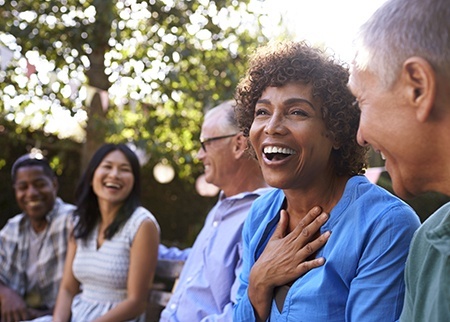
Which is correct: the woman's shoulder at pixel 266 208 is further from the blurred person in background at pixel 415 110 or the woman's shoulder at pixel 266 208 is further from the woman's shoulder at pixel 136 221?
the woman's shoulder at pixel 136 221

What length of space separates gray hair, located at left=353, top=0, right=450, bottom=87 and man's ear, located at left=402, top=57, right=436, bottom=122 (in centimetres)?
1

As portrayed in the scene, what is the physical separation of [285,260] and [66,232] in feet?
9.00

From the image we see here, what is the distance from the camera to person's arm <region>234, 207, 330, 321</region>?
6.22ft

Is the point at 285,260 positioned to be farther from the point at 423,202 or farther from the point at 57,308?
the point at 423,202

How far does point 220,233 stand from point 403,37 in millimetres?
1944

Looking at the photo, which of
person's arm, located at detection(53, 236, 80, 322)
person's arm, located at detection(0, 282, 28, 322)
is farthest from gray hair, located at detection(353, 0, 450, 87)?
person's arm, located at detection(0, 282, 28, 322)

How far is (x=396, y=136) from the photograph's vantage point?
122 centimetres

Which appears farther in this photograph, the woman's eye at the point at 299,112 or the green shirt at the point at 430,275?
the woman's eye at the point at 299,112

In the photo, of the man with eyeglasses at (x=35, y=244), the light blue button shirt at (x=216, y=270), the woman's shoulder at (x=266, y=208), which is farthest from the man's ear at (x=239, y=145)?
the man with eyeglasses at (x=35, y=244)

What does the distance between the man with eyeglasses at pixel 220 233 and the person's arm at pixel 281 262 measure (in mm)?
503

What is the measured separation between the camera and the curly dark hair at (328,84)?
6.69ft

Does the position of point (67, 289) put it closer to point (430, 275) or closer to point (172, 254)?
point (172, 254)

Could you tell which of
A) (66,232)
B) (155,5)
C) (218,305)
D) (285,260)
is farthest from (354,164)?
(155,5)

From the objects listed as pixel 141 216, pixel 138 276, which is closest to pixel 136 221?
pixel 141 216
